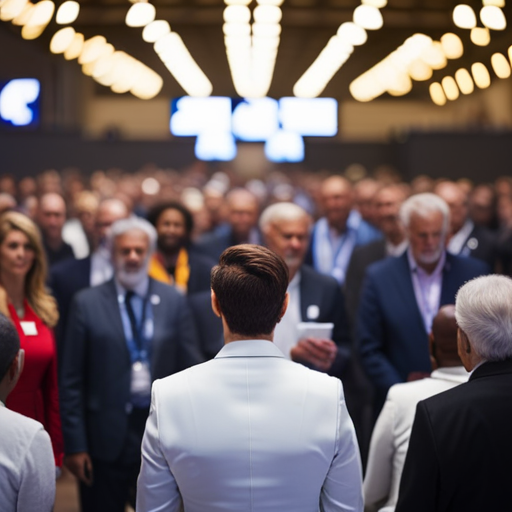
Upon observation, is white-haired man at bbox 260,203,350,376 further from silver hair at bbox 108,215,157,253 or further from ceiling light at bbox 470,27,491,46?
ceiling light at bbox 470,27,491,46

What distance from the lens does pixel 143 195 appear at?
13703mm

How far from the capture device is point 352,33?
11.6 meters

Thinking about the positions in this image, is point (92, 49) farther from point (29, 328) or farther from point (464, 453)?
point (464, 453)

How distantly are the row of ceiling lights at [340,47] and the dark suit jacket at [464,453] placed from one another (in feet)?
22.8

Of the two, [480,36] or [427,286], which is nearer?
[427,286]

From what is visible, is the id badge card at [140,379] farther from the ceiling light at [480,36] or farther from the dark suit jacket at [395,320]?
the ceiling light at [480,36]

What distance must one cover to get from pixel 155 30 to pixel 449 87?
26.3 feet

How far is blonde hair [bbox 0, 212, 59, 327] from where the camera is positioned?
4.80 metres

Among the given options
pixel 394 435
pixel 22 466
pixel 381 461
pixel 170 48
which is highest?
pixel 170 48

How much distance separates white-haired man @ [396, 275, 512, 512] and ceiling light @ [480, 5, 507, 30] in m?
5.92

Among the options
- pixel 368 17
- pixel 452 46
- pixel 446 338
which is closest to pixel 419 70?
pixel 452 46

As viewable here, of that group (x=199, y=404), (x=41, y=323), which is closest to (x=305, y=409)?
(x=199, y=404)

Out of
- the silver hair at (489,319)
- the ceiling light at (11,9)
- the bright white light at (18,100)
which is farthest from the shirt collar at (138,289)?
the bright white light at (18,100)

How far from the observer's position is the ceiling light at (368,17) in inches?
373
